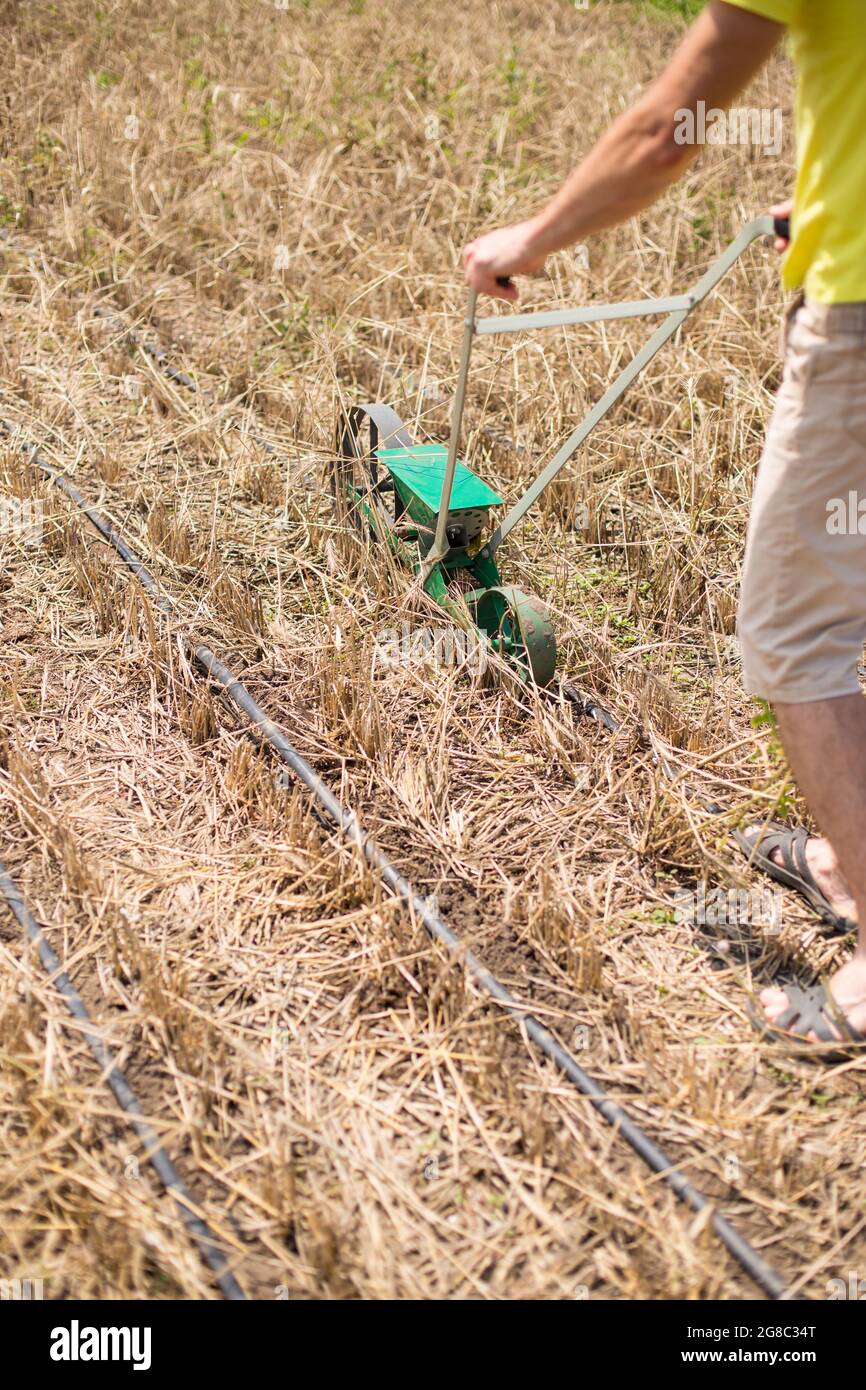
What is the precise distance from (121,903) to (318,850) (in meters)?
0.42

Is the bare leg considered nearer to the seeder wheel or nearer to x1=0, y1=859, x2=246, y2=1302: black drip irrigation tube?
x1=0, y1=859, x2=246, y2=1302: black drip irrigation tube

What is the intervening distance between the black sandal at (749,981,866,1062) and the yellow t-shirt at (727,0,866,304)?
127 cm

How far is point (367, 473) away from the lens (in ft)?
11.6

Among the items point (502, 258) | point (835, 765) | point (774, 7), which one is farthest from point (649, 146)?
point (835, 765)

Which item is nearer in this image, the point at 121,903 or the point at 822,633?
the point at 822,633

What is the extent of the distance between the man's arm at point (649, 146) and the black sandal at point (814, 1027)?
1.46 m

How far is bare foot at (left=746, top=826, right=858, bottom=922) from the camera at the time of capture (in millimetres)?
2432

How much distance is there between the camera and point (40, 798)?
2658 mm

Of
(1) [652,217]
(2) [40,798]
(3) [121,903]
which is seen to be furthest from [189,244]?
(3) [121,903]

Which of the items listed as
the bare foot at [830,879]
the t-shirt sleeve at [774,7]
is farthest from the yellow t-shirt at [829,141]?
the bare foot at [830,879]

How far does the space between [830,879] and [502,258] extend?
1.43 m

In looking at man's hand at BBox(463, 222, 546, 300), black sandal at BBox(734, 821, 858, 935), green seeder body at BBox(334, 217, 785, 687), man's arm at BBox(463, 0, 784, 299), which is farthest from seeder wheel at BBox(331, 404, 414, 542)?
black sandal at BBox(734, 821, 858, 935)

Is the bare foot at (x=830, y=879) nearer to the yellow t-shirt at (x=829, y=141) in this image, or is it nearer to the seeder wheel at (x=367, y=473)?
the yellow t-shirt at (x=829, y=141)
